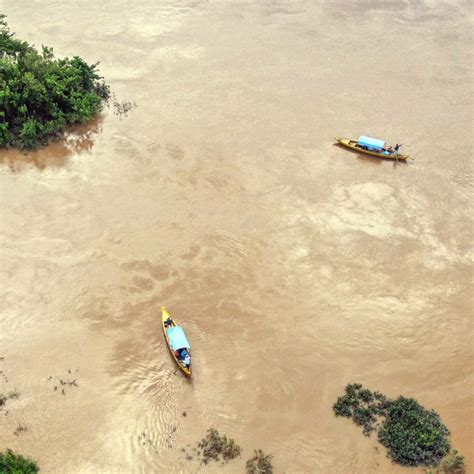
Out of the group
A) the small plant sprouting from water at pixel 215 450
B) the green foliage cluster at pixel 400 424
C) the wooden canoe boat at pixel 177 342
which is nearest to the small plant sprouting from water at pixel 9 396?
the wooden canoe boat at pixel 177 342

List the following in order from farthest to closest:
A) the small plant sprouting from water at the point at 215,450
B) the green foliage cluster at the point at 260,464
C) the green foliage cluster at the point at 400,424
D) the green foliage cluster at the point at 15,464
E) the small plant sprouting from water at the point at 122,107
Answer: the small plant sprouting from water at the point at 122,107 < the green foliage cluster at the point at 400,424 < the small plant sprouting from water at the point at 215,450 < the green foliage cluster at the point at 260,464 < the green foliage cluster at the point at 15,464

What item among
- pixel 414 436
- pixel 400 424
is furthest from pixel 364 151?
pixel 414 436

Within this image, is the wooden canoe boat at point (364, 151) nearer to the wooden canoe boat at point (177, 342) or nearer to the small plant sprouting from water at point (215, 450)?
the wooden canoe boat at point (177, 342)

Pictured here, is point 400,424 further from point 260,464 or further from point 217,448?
point 217,448

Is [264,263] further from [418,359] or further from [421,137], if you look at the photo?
[421,137]

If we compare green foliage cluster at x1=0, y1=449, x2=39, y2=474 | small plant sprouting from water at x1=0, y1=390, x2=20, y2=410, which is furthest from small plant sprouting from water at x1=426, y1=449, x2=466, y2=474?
small plant sprouting from water at x1=0, y1=390, x2=20, y2=410

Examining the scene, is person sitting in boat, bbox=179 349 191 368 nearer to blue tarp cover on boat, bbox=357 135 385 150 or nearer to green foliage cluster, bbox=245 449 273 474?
green foliage cluster, bbox=245 449 273 474
